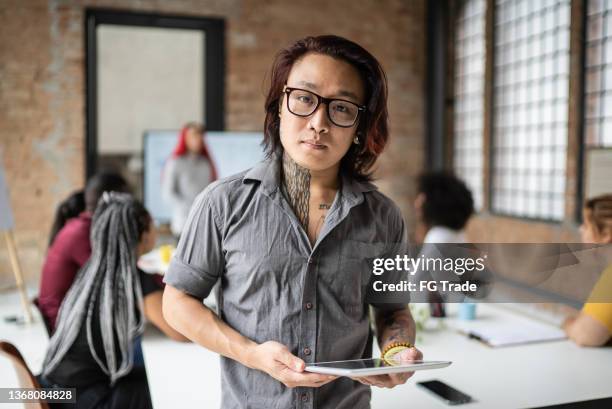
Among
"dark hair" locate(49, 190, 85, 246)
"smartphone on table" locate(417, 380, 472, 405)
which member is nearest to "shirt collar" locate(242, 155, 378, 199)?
"smartphone on table" locate(417, 380, 472, 405)

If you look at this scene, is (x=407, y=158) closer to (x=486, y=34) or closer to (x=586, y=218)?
(x=486, y=34)

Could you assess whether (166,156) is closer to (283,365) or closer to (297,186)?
(297,186)

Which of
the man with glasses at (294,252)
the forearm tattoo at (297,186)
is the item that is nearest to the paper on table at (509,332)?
the man with glasses at (294,252)

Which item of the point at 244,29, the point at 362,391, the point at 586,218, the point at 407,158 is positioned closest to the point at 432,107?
the point at 407,158

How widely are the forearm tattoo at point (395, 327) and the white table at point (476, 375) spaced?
0.53m

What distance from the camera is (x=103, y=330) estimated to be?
89.0 inches

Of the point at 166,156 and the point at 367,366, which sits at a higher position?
the point at 166,156

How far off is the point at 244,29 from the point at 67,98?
2.02 metres

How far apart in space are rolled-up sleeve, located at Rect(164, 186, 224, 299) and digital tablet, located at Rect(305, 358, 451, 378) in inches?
10.7

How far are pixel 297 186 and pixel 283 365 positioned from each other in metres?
0.38

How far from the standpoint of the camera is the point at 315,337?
1.21 m

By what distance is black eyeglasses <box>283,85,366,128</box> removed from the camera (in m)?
1.20

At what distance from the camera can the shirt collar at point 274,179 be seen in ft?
4.13

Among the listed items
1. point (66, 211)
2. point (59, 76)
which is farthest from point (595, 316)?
point (59, 76)
